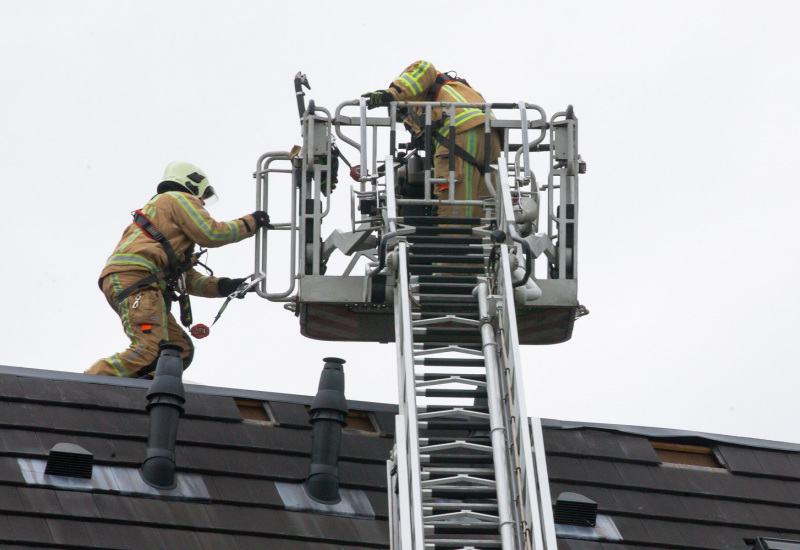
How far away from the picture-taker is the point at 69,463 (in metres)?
8.91

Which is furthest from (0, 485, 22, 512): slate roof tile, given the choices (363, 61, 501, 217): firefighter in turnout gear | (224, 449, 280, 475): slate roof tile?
(363, 61, 501, 217): firefighter in turnout gear

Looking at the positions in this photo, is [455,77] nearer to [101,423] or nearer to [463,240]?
[463,240]

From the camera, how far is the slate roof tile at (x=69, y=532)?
8375 mm

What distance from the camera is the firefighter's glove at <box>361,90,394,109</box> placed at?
11.7 metres

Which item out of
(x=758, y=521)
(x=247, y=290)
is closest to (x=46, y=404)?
(x=247, y=290)

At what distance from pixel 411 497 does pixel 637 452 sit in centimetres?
291

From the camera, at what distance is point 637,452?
10578mm

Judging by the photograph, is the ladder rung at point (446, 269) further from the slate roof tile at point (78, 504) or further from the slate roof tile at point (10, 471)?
the slate roof tile at point (10, 471)

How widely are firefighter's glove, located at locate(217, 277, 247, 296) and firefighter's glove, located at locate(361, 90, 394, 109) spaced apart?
5.42 feet

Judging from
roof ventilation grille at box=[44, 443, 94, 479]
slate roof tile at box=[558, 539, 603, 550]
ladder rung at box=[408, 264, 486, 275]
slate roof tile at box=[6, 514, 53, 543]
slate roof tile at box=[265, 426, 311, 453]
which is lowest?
slate roof tile at box=[6, 514, 53, 543]

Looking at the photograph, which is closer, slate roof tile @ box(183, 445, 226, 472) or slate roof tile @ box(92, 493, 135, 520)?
slate roof tile @ box(92, 493, 135, 520)

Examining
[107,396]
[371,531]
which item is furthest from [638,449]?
[107,396]

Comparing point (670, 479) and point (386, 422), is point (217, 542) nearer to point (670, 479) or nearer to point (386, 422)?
point (386, 422)

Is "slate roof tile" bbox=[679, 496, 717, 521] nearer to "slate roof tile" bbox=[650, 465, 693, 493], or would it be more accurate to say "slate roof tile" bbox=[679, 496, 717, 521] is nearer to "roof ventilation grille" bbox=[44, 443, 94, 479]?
"slate roof tile" bbox=[650, 465, 693, 493]
